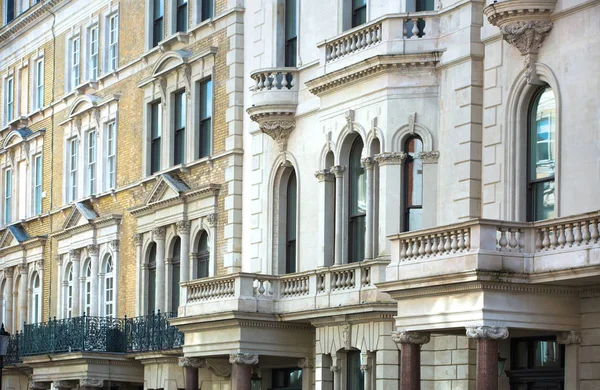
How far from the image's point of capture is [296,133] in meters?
32.9

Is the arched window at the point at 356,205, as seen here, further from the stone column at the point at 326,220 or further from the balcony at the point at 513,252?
the balcony at the point at 513,252

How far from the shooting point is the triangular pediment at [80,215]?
4344 centimetres

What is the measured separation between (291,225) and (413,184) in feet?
17.0

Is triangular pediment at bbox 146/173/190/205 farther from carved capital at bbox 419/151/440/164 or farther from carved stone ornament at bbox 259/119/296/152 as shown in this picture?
carved capital at bbox 419/151/440/164

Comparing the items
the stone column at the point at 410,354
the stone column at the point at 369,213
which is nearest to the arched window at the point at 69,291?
the stone column at the point at 369,213

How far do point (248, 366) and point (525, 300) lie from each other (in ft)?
30.1

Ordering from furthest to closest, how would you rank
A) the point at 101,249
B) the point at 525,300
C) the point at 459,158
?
the point at 101,249 → the point at 459,158 → the point at 525,300

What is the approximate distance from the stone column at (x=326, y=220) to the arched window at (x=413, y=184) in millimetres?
2569

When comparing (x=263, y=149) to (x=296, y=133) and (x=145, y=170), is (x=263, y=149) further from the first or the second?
(x=145, y=170)

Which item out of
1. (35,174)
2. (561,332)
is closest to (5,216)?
(35,174)

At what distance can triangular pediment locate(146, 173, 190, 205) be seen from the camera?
37938 mm

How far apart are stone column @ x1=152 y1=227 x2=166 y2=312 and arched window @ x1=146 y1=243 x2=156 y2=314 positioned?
73cm

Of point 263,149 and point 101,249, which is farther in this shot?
point 101,249

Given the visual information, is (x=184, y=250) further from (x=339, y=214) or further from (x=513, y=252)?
(x=513, y=252)
